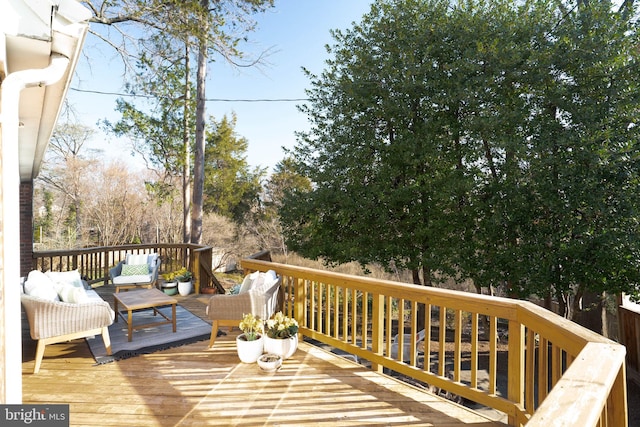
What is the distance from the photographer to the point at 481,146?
24.0 ft

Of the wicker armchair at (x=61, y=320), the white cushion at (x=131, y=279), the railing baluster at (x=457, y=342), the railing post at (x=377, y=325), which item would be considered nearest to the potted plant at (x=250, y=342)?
the railing post at (x=377, y=325)

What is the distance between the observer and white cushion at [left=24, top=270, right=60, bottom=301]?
3.38 meters

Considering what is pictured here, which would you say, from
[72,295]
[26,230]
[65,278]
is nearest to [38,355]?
[72,295]

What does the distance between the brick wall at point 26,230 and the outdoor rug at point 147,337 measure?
2.94m

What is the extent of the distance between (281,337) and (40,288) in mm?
2614

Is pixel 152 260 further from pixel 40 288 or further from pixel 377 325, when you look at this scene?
pixel 377 325

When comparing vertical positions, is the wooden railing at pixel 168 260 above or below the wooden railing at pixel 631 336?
above

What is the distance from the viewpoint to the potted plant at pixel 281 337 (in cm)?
344

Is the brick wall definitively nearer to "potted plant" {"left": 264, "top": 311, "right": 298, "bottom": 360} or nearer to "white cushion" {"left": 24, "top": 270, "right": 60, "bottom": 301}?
"white cushion" {"left": 24, "top": 270, "right": 60, "bottom": 301}

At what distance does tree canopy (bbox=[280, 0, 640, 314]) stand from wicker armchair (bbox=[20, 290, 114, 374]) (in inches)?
211

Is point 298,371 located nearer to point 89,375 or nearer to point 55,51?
point 89,375

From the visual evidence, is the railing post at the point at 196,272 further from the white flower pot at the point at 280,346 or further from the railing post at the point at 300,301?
the white flower pot at the point at 280,346

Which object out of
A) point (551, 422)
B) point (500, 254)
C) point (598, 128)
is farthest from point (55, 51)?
point (598, 128)

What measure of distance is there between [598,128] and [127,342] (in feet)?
26.9
